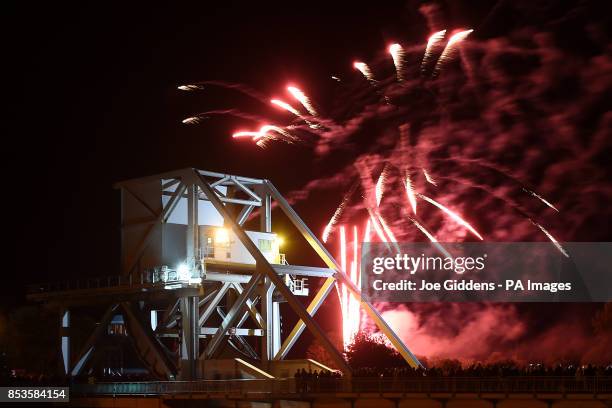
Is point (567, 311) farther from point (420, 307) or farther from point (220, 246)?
point (220, 246)

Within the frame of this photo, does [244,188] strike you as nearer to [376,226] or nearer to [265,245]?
[265,245]

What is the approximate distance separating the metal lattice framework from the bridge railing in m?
5.69

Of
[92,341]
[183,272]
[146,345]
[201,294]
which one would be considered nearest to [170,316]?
[146,345]

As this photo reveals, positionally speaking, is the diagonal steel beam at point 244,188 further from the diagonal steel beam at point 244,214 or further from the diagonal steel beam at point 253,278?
the diagonal steel beam at point 253,278

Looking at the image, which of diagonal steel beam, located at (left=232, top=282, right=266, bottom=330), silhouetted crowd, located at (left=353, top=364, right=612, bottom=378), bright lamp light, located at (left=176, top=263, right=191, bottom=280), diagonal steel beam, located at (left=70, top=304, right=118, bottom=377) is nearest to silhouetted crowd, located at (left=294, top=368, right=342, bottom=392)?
silhouetted crowd, located at (left=353, top=364, right=612, bottom=378)

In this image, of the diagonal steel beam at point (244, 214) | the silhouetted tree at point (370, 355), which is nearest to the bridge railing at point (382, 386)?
the silhouetted tree at point (370, 355)

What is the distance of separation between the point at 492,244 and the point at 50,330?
3818cm

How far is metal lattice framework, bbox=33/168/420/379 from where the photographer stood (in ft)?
205

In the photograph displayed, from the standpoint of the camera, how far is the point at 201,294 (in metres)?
62.1

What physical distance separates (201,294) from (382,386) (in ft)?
57.3

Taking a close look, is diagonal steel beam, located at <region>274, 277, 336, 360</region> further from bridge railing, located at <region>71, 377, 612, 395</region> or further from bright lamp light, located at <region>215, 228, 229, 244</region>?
bridge railing, located at <region>71, 377, 612, 395</region>

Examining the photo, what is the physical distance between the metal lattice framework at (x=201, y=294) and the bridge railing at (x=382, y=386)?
5689 mm

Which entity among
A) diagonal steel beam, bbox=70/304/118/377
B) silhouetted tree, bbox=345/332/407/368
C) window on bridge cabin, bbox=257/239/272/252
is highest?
window on bridge cabin, bbox=257/239/272/252

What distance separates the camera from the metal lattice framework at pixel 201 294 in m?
62.6
